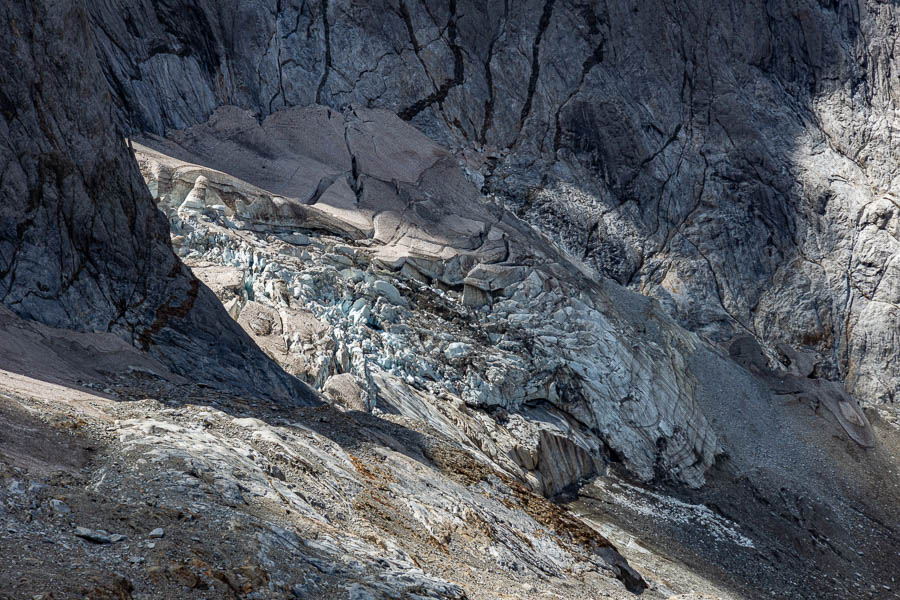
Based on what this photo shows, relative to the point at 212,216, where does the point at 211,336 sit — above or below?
below

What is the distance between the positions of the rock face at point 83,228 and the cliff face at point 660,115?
602 inches

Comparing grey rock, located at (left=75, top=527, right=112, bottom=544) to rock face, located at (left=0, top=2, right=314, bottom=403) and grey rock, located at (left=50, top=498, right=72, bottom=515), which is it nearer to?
grey rock, located at (left=50, top=498, right=72, bottom=515)

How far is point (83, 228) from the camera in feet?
43.2

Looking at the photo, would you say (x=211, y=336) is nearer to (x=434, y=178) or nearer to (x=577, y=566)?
(x=577, y=566)

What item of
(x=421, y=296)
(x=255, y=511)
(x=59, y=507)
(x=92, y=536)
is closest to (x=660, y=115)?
(x=421, y=296)

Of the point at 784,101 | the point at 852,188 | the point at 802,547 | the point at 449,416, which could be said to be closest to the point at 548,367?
the point at 449,416

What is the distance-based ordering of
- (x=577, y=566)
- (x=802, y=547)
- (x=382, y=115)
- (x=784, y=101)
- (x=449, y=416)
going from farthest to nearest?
(x=784, y=101), (x=382, y=115), (x=802, y=547), (x=449, y=416), (x=577, y=566)

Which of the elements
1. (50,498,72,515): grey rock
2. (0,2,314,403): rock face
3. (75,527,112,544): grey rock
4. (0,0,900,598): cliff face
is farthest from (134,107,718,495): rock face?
(75,527,112,544): grey rock

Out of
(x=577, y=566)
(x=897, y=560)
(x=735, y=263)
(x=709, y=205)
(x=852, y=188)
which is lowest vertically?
(x=577, y=566)

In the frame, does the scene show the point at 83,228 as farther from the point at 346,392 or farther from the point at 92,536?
the point at 92,536

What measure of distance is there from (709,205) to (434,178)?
525 inches

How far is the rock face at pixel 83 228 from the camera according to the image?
40.4ft

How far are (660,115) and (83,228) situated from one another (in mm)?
29725

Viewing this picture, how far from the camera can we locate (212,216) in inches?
865
